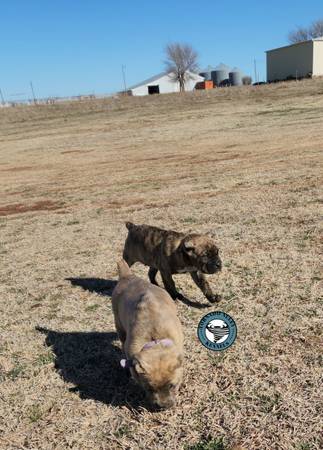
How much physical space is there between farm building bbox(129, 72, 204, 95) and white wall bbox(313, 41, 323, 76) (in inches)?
1446

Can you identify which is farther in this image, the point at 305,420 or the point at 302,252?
the point at 302,252

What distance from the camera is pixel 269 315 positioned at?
15.0ft

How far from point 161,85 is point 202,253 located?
8220cm

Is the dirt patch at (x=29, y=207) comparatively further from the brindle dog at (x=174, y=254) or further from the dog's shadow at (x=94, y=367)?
the dog's shadow at (x=94, y=367)

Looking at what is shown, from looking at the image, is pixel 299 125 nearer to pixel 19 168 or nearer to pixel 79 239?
pixel 19 168

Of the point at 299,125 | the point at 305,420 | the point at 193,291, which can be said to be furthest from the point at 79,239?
the point at 299,125

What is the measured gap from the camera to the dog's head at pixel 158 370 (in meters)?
2.87

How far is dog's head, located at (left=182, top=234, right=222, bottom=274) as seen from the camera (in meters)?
4.52

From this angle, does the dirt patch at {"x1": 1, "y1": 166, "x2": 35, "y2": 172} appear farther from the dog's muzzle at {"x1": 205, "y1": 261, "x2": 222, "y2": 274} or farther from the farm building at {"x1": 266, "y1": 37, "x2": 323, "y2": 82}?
the farm building at {"x1": 266, "y1": 37, "x2": 323, "y2": 82}

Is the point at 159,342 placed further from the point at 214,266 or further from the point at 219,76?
the point at 219,76

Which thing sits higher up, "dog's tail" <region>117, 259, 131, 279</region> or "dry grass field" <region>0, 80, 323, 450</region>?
"dog's tail" <region>117, 259, 131, 279</region>

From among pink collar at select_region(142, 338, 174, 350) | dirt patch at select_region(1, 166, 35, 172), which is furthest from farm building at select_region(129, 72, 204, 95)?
pink collar at select_region(142, 338, 174, 350)

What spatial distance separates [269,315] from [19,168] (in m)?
15.6

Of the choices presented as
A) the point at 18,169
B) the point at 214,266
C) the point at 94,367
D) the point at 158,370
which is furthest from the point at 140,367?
the point at 18,169
